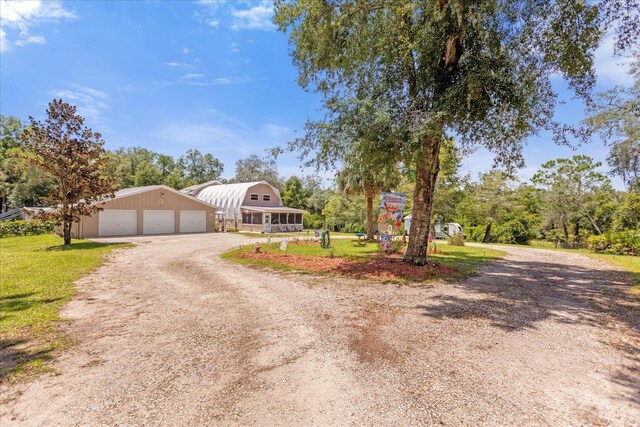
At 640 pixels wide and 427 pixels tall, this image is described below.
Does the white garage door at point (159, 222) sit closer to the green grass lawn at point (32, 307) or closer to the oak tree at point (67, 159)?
the oak tree at point (67, 159)

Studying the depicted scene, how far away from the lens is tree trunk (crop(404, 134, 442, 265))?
34.6 feet

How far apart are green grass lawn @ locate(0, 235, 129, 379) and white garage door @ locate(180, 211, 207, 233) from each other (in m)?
17.3

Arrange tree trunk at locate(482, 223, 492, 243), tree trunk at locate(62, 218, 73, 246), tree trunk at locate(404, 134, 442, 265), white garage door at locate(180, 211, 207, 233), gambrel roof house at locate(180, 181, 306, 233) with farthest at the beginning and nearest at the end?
gambrel roof house at locate(180, 181, 306, 233) < tree trunk at locate(482, 223, 492, 243) < white garage door at locate(180, 211, 207, 233) < tree trunk at locate(62, 218, 73, 246) < tree trunk at locate(404, 134, 442, 265)

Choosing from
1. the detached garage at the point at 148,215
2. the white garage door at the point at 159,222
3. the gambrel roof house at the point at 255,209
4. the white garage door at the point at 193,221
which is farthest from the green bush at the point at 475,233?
the white garage door at the point at 159,222

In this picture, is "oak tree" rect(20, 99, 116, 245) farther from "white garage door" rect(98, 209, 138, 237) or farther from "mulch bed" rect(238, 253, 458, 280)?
"mulch bed" rect(238, 253, 458, 280)

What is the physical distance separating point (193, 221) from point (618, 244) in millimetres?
31307

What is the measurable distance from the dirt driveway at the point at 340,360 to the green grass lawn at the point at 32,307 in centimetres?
31

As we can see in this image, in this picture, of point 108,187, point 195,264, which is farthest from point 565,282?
point 108,187

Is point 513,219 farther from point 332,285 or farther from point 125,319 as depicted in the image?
point 125,319

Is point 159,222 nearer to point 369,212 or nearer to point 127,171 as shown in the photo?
point 369,212

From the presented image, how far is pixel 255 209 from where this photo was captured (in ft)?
114

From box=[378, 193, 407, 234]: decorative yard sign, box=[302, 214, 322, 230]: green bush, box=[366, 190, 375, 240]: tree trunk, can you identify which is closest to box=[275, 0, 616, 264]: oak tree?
box=[378, 193, 407, 234]: decorative yard sign

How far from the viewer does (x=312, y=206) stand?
51.6 meters

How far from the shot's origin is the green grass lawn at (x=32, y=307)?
13.5 feet
